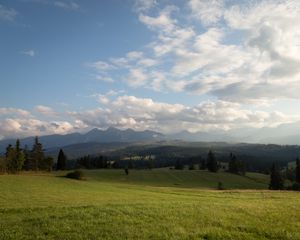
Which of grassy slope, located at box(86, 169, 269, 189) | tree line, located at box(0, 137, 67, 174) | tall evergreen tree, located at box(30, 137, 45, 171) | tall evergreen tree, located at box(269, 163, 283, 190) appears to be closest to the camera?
tree line, located at box(0, 137, 67, 174)

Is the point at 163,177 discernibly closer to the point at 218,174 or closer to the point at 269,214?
the point at 218,174

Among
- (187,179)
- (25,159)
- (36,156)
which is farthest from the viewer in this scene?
(187,179)

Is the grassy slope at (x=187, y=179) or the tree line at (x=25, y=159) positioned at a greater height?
the tree line at (x=25, y=159)

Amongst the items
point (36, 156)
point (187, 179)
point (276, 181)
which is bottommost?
point (187, 179)

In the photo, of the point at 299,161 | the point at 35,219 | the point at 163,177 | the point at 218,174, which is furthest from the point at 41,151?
the point at 35,219

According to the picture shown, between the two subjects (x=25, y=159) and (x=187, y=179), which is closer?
(x=25, y=159)

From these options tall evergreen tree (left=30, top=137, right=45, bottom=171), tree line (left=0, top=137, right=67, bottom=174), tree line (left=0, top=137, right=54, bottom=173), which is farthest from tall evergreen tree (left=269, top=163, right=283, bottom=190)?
tall evergreen tree (left=30, top=137, right=45, bottom=171)

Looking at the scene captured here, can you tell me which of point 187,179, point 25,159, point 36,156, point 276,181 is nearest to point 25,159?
point 25,159

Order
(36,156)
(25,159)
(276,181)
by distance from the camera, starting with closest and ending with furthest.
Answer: (276,181) → (25,159) → (36,156)

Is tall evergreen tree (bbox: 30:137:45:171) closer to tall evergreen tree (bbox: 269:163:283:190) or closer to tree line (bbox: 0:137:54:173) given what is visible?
tree line (bbox: 0:137:54:173)

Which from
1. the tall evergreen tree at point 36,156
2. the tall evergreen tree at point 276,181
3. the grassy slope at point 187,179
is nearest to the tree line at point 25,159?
the tall evergreen tree at point 36,156

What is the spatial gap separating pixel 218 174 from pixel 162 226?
481ft

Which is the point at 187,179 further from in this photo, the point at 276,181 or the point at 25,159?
the point at 25,159

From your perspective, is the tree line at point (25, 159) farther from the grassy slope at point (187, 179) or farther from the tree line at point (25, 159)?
the grassy slope at point (187, 179)
